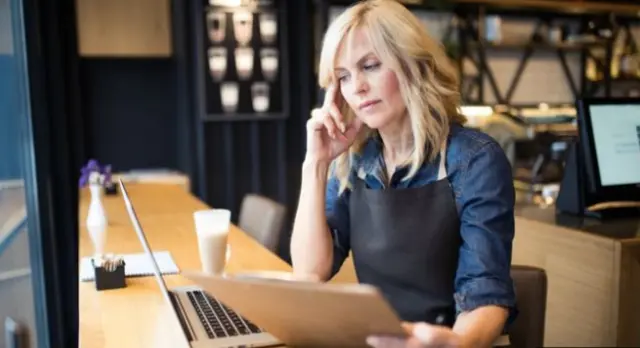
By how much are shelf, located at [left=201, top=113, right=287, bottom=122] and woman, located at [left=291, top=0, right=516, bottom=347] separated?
9.40 ft

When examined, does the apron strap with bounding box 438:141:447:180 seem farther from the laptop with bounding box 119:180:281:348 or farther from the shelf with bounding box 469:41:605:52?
the shelf with bounding box 469:41:605:52

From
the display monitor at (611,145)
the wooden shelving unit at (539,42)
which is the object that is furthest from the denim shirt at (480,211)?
the wooden shelving unit at (539,42)

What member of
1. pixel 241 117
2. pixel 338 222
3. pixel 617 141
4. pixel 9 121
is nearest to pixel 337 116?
pixel 338 222

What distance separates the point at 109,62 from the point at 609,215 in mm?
3423

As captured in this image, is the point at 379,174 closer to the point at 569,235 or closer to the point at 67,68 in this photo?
the point at 569,235

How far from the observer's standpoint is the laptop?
1.16m

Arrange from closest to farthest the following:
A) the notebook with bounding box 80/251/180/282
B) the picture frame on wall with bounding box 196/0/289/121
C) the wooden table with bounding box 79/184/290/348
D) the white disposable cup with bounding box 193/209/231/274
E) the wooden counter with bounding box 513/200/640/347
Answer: the wooden table with bounding box 79/184/290/348, the white disposable cup with bounding box 193/209/231/274, the notebook with bounding box 80/251/180/282, the wooden counter with bounding box 513/200/640/347, the picture frame on wall with bounding box 196/0/289/121

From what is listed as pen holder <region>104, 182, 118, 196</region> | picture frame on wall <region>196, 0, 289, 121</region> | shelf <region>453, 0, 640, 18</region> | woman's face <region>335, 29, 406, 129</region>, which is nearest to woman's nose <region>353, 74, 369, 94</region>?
woman's face <region>335, 29, 406, 129</region>

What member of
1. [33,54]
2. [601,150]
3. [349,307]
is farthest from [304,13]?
[349,307]

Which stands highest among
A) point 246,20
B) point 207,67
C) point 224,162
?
point 246,20

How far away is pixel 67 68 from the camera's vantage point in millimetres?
3934

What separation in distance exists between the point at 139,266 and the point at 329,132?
73cm

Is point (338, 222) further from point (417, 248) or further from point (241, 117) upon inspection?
point (241, 117)

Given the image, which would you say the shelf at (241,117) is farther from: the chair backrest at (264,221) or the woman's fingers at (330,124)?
the woman's fingers at (330,124)
